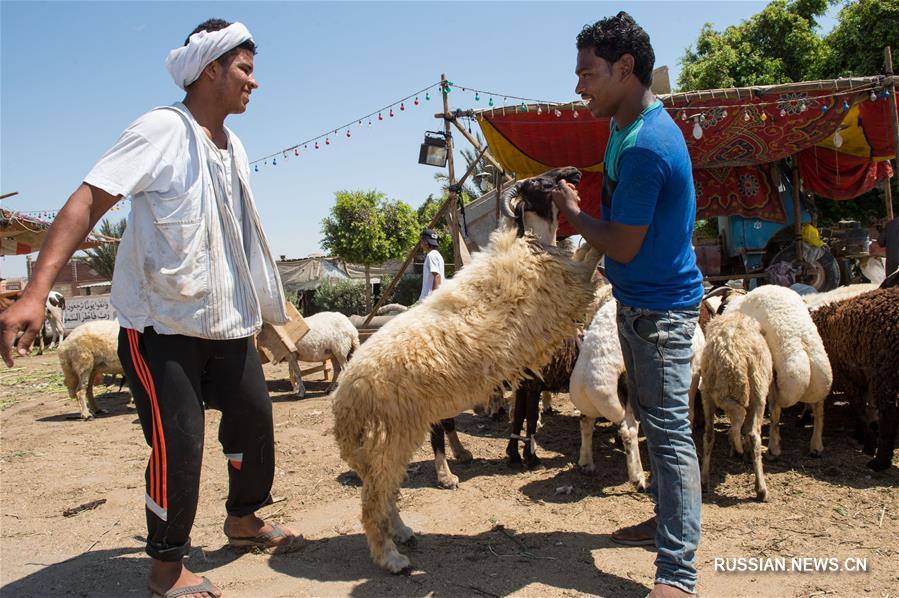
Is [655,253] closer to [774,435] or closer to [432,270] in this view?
[774,435]

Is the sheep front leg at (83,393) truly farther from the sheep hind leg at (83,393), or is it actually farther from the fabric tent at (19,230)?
the fabric tent at (19,230)

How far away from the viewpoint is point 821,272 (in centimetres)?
940

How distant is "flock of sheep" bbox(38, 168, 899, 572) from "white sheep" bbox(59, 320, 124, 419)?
6.24 m

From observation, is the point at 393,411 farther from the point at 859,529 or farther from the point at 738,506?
the point at 859,529

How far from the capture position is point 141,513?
4176 mm

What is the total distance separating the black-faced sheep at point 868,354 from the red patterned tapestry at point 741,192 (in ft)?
15.1

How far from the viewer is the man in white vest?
8.71 feet

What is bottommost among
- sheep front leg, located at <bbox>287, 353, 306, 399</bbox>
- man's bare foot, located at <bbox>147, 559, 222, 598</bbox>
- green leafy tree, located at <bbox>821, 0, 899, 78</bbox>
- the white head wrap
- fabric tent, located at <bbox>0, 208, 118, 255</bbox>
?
man's bare foot, located at <bbox>147, 559, 222, 598</bbox>

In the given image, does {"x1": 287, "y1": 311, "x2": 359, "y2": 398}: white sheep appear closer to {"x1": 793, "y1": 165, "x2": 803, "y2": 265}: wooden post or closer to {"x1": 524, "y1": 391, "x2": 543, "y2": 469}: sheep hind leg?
{"x1": 524, "y1": 391, "x2": 543, "y2": 469}: sheep hind leg

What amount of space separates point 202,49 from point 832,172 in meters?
10.4

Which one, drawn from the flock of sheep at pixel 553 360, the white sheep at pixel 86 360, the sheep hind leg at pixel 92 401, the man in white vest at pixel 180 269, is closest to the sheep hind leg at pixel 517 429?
the flock of sheep at pixel 553 360

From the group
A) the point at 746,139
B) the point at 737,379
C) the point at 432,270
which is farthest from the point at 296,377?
the point at 746,139


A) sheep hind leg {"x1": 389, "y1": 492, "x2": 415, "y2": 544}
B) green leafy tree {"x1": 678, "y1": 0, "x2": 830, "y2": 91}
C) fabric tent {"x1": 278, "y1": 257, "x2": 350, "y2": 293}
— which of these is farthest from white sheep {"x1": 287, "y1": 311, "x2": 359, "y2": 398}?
fabric tent {"x1": 278, "y1": 257, "x2": 350, "y2": 293}

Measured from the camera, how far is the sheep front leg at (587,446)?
15.5ft
